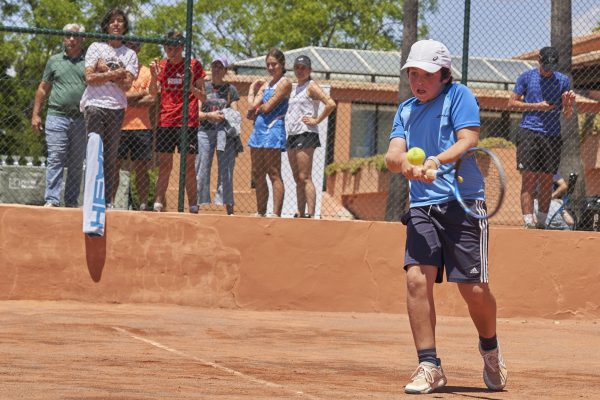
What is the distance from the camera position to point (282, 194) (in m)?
11.6

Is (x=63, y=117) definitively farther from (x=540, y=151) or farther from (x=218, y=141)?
(x=540, y=151)

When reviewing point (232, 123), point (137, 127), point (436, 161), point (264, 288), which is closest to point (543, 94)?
point (232, 123)

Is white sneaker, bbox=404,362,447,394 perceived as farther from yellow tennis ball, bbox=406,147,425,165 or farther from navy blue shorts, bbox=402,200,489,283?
yellow tennis ball, bbox=406,147,425,165

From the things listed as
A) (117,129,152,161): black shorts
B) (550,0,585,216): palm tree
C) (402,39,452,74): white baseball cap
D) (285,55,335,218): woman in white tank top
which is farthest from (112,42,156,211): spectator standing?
(402,39,452,74): white baseball cap

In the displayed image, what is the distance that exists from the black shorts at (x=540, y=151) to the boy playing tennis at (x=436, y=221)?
17.7ft

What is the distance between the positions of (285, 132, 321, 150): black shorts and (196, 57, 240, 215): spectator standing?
0.60 meters

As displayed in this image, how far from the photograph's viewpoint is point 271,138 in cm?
1168

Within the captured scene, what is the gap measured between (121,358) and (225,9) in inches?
1634

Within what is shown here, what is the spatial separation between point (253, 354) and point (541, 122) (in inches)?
191

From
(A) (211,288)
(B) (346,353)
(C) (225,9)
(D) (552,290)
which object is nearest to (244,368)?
(B) (346,353)

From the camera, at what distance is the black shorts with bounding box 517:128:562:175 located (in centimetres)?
1162

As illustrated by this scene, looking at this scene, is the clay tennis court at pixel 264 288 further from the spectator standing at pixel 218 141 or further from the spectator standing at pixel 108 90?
the spectator standing at pixel 108 90

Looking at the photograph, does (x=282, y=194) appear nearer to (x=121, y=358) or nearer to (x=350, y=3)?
(x=121, y=358)

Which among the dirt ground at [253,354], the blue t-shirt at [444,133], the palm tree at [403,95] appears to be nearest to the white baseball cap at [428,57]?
the blue t-shirt at [444,133]
